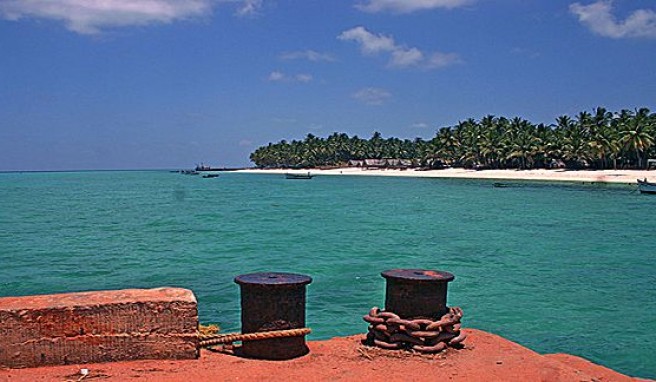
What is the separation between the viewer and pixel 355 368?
617cm

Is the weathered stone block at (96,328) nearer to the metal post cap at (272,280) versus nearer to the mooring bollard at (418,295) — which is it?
the metal post cap at (272,280)

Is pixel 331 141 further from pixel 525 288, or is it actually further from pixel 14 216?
pixel 525 288

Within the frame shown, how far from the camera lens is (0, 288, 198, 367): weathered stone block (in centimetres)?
562

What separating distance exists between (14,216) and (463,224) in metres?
30.4

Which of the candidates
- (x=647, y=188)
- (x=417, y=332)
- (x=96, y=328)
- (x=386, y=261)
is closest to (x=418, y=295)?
(x=417, y=332)

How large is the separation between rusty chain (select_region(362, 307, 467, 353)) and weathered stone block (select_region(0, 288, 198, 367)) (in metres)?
2.03

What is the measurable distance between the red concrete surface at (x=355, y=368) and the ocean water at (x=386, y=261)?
3.75 meters

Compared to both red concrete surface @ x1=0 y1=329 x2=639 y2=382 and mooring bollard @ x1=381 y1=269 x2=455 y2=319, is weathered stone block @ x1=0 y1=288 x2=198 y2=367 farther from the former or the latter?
mooring bollard @ x1=381 y1=269 x2=455 y2=319

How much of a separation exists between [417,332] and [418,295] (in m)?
0.40

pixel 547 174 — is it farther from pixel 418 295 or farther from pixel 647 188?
pixel 418 295

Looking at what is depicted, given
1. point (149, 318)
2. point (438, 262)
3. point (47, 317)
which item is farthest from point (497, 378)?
point (438, 262)

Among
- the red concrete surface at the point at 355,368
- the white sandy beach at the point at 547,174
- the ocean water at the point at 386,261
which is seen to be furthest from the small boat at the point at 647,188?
the red concrete surface at the point at 355,368

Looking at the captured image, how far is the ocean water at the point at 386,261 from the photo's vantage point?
40.3 ft

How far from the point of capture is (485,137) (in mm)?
114375
